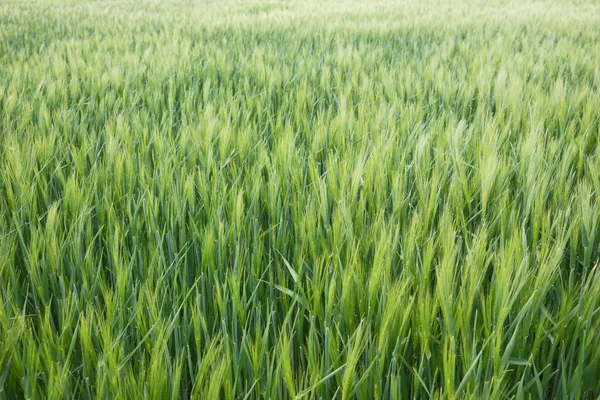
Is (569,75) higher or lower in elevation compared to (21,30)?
lower

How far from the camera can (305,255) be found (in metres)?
0.56

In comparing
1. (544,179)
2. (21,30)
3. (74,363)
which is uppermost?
(21,30)

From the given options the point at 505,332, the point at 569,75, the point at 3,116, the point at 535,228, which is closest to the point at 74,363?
the point at 505,332

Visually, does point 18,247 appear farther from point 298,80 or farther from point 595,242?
point 298,80

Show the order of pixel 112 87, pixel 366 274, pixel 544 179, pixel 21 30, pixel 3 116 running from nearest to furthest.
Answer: pixel 366 274 < pixel 544 179 < pixel 3 116 < pixel 112 87 < pixel 21 30

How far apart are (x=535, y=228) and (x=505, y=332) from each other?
202mm

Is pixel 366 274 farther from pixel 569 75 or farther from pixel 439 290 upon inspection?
pixel 569 75

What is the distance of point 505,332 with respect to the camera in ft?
1.46

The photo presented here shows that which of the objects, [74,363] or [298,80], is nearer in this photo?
[74,363]

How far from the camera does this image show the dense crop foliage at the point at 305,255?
391 mm

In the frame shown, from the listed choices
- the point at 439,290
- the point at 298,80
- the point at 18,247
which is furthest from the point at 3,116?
the point at 439,290

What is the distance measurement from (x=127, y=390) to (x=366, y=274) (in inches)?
11.3

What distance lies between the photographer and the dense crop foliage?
15.4 inches

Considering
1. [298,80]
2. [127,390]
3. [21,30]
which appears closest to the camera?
[127,390]
